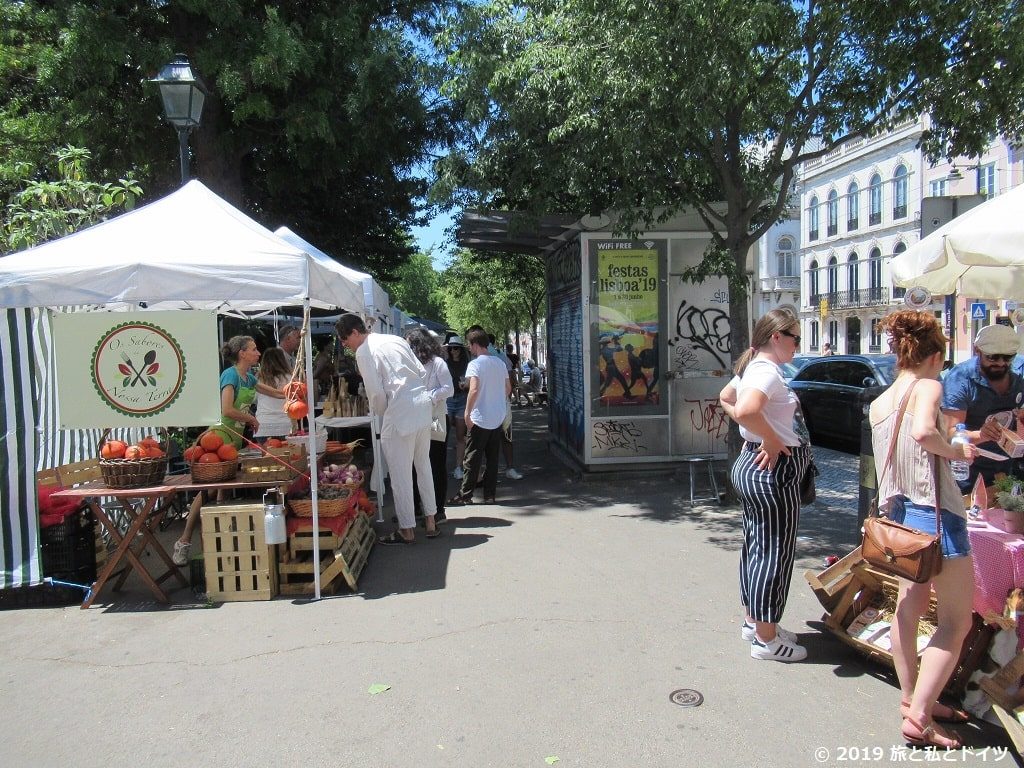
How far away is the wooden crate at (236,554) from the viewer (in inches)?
195

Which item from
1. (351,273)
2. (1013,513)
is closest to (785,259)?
(351,273)

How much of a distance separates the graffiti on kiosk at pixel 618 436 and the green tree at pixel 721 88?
74.6 inches

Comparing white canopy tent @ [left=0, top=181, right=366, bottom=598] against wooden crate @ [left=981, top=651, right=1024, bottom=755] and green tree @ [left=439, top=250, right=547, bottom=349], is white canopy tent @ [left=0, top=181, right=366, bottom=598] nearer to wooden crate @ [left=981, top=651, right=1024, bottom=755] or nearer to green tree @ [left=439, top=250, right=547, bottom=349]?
wooden crate @ [left=981, top=651, right=1024, bottom=755]

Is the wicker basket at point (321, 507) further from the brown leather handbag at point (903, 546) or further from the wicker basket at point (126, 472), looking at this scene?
the brown leather handbag at point (903, 546)

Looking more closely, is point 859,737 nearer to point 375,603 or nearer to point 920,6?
point 375,603

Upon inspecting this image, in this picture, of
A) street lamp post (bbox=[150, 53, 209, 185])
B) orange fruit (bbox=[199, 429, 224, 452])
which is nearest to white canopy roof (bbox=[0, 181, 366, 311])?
orange fruit (bbox=[199, 429, 224, 452])

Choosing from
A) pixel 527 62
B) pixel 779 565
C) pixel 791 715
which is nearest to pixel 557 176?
pixel 527 62

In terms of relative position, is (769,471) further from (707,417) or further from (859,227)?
(859,227)

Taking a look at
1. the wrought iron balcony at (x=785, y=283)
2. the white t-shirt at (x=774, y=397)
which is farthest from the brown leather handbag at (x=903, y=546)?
the wrought iron balcony at (x=785, y=283)

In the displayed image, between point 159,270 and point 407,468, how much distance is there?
2.45 m

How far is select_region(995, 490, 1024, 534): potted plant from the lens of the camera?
3.49 meters

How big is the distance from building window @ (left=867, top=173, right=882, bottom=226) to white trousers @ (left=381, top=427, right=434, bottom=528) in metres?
39.4

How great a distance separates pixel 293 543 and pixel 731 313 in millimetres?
4866

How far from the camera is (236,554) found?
4.99 metres
